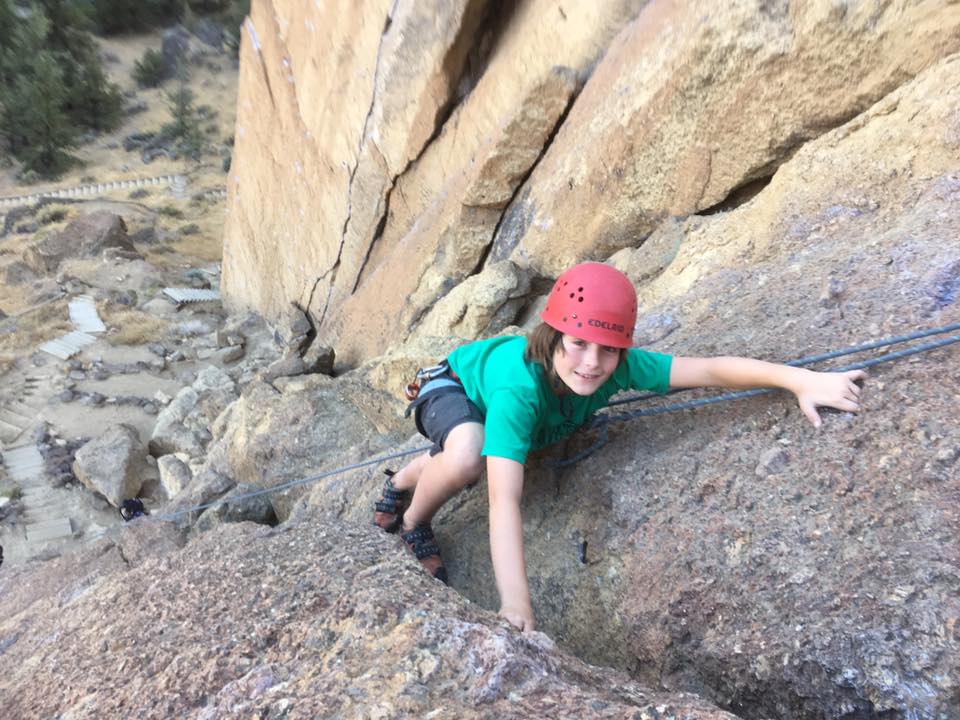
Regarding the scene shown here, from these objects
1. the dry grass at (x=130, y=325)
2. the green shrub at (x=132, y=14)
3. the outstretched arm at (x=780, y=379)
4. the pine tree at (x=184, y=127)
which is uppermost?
the green shrub at (x=132, y=14)

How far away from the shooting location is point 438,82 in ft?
18.1

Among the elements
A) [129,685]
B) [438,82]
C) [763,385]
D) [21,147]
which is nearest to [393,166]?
[438,82]

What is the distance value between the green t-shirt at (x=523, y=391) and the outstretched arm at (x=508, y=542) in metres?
0.05

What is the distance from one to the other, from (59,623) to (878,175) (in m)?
3.12

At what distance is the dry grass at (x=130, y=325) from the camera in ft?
35.4

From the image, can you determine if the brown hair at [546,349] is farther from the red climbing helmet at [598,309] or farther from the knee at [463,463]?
the knee at [463,463]

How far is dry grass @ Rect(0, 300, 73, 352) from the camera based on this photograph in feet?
34.9

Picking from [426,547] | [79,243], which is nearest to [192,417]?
[426,547]

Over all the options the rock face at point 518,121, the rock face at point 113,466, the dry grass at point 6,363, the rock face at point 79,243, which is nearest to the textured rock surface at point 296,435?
the rock face at point 518,121

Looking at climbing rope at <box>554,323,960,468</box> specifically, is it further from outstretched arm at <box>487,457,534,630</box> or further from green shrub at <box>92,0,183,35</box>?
green shrub at <box>92,0,183,35</box>

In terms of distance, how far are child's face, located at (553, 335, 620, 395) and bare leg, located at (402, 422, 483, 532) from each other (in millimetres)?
341

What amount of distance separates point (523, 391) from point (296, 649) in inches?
34.4

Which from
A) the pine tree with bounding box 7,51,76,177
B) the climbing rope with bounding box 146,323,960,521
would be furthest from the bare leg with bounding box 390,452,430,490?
the pine tree with bounding box 7,51,76,177

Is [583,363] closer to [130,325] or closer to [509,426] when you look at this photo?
[509,426]
